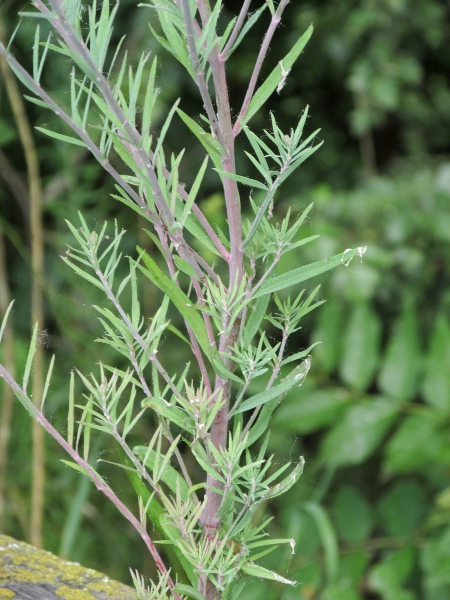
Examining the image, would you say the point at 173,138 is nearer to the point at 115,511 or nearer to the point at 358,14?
the point at 358,14

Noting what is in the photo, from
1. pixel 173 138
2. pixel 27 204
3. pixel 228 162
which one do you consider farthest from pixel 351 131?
pixel 228 162

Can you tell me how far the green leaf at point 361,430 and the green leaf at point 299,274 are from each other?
36.4 inches

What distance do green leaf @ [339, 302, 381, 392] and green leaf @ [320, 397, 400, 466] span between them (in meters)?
0.04


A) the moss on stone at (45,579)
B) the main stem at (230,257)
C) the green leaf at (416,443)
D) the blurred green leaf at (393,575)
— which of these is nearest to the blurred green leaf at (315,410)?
the green leaf at (416,443)

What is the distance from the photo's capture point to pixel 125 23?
1.43 meters

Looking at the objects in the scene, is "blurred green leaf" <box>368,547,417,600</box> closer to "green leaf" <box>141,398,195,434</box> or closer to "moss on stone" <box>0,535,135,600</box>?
"moss on stone" <box>0,535,135,600</box>

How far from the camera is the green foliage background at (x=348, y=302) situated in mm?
1179

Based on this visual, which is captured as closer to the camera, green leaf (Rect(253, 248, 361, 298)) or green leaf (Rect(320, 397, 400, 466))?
green leaf (Rect(253, 248, 361, 298))

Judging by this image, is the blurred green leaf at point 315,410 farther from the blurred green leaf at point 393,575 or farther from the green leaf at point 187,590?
the green leaf at point 187,590

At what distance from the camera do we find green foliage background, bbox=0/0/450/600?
1.18 meters

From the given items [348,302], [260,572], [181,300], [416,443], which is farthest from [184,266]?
[348,302]

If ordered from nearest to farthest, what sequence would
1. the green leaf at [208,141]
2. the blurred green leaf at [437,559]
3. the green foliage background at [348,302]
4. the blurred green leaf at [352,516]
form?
1. the green leaf at [208,141]
2. the blurred green leaf at [437,559]
3. the green foliage background at [348,302]
4. the blurred green leaf at [352,516]

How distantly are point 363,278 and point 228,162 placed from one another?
1.02m

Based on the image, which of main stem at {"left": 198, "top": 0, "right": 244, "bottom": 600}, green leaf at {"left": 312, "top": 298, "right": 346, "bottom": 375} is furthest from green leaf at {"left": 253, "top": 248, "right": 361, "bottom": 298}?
Result: green leaf at {"left": 312, "top": 298, "right": 346, "bottom": 375}
